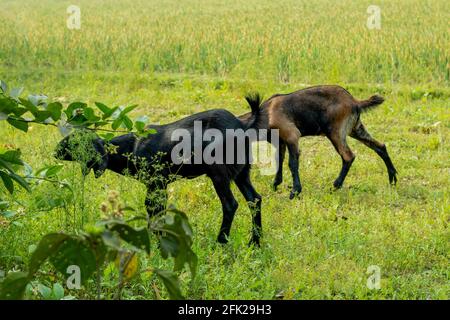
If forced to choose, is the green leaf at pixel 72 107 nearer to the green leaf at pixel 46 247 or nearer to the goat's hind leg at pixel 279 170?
the green leaf at pixel 46 247

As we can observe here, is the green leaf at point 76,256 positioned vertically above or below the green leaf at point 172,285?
above

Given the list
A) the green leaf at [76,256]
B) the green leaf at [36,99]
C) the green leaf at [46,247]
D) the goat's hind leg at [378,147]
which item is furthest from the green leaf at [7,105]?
the goat's hind leg at [378,147]

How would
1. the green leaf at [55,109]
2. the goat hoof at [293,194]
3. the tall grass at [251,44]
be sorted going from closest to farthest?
the green leaf at [55,109], the goat hoof at [293,194], the tall grass at [251,44]

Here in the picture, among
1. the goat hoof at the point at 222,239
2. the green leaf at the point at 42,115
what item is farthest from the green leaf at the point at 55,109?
the goat hoof at the point at 222,239

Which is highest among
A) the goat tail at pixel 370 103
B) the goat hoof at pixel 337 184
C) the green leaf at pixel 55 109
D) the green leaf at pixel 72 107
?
the goat tail at pixel 370 103

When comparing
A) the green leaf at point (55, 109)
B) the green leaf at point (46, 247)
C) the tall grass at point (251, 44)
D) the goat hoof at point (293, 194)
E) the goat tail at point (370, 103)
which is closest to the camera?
the green leaf at point (46, 247)

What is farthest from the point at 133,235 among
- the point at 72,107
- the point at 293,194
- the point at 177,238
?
the point at 293,194

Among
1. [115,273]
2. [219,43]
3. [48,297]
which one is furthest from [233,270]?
[219,43]

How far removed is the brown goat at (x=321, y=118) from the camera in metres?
8.51

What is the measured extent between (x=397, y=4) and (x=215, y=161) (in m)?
17.6

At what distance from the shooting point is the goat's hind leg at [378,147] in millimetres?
8578

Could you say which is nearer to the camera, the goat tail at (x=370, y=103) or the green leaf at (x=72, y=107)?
the green leaf at (x=72, y=107)

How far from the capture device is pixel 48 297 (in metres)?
4.13
